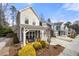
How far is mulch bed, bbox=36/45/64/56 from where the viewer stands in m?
3.63

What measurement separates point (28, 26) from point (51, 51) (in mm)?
503

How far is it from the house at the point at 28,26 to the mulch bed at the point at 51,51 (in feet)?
0.62

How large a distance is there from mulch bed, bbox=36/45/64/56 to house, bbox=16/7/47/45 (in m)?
0.19

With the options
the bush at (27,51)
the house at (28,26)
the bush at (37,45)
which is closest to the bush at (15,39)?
the house at (28,26)

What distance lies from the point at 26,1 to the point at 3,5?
0.34 meters

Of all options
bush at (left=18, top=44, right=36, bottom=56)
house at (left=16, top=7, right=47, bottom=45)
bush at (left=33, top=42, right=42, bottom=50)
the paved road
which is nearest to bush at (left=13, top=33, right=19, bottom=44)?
house at (left=16, top=7, right=47, bottom=45)

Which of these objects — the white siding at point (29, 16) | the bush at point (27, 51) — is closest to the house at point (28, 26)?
the white siding at point (29, 16)

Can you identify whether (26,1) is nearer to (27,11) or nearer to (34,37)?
(27,11)

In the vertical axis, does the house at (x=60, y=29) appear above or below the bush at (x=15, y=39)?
above

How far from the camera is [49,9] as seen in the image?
3643 mm

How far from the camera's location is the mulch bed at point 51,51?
363cm

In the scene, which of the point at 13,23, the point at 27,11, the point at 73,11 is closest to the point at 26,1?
the point at 27,11

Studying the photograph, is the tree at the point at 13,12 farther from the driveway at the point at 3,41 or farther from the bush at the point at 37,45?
the bush at the point at 37,45

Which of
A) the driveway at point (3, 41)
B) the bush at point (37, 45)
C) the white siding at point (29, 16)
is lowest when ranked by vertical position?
the bush at point (37, 45)
